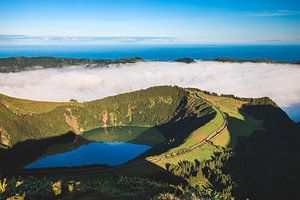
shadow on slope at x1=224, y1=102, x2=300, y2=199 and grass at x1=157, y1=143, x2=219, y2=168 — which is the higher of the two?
grass at x1=157, y1=143, x2=219, y2=168

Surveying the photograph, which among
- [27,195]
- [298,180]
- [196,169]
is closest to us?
[27,195]

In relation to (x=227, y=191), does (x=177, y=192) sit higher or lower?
higher

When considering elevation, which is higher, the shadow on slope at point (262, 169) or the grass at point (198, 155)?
the grass at point (198, 155)

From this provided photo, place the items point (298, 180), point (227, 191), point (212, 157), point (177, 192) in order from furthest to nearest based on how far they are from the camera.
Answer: point (212, 157) → point (298, 180) → point (227, 191) → point (177, 192)

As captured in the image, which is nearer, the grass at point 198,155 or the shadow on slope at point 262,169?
the shadow on slope at point 262,169

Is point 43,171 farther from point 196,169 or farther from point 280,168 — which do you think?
point 280,168

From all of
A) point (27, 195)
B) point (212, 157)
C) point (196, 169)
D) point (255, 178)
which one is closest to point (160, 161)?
point (196, 169)

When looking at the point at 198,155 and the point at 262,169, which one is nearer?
the point at 262,169

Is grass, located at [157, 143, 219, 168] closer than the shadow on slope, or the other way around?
the shadow on slope

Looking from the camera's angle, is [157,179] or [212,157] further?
[212,157]

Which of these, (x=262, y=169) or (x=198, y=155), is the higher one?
(x=198, y=155)
